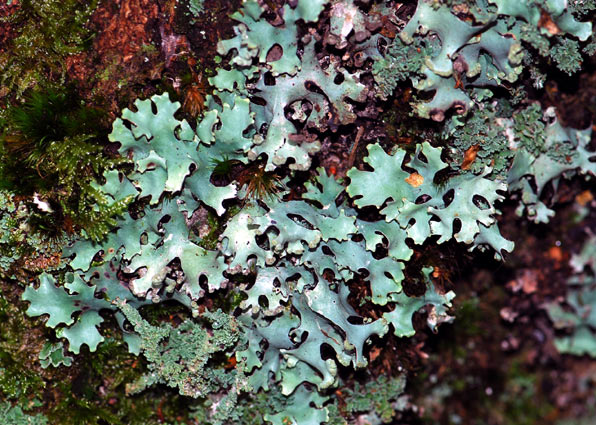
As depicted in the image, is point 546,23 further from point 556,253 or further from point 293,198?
point 556,253

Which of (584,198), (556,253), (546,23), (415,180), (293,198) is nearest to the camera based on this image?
(546,23)

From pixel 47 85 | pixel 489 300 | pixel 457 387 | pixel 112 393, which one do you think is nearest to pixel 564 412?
pixel 457 387

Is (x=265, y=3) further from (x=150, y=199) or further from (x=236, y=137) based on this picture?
(x=150, y=199)

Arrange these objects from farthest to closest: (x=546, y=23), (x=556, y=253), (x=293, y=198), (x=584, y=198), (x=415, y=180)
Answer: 1. (x=556, y=253)
2. (x=584, y=198)
3. (x=293, y=198)
4. (x=415, y=180)
5. (x=546, y=23)

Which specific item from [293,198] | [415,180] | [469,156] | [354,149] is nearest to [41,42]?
[293,198]

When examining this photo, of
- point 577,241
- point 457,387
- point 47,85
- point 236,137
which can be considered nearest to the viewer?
point 236,137

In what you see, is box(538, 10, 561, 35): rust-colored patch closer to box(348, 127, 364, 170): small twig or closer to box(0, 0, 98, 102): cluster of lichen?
box(348, 127, 364, 170): small twig
